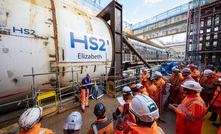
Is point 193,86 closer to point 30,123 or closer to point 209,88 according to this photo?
point 209,88

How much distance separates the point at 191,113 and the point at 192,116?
59mm

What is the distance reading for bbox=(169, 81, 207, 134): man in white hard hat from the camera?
1817 millimetres

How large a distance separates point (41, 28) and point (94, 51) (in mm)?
2316

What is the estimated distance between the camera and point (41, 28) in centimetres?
304

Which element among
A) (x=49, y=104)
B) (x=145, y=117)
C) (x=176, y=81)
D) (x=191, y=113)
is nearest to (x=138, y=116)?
(x=145, y=117)

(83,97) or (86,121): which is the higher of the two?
(83,97)

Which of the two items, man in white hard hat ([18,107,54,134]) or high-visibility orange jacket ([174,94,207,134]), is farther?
high-visibility orange jacket ([174,94,207,134])

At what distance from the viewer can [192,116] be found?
5.99ft

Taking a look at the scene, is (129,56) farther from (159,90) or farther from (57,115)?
(57,115)

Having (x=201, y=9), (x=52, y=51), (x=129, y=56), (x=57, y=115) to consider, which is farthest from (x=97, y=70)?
(x=201, y=9)

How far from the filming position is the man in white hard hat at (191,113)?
5.96 ft

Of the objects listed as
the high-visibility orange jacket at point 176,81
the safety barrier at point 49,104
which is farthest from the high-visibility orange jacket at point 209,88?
the safety barrier at point 49,104

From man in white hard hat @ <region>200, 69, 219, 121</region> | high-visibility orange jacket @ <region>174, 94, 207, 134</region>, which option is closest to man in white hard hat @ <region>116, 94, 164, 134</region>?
high-visibility orange jacket @ <region>174, 94, 207, 134</region>

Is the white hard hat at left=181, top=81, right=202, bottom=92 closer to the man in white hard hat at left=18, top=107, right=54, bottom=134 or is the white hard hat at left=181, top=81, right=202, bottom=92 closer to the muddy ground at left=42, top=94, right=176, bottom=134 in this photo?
the muddy ground at left=42, top=94, right=176, bottom=134
